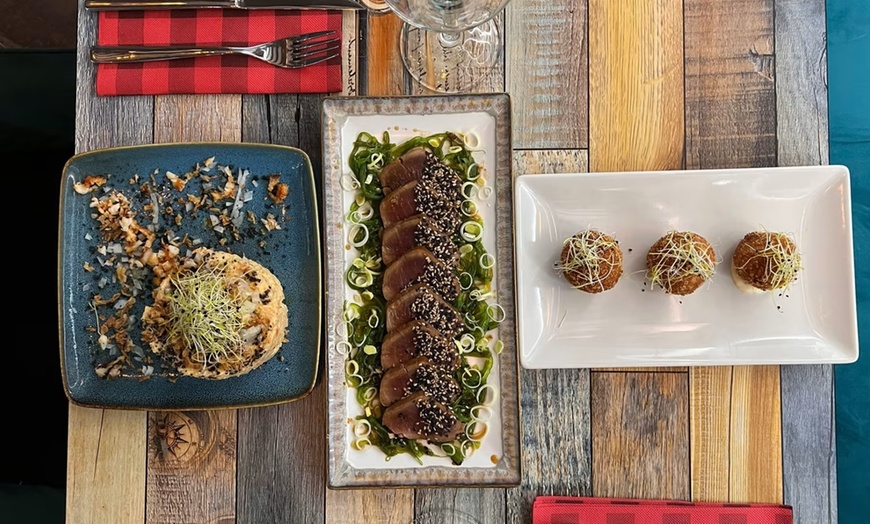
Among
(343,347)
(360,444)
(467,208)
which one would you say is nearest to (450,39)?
(467,208)

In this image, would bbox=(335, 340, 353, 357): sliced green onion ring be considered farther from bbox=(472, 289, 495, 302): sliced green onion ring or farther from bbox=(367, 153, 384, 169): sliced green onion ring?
bbox=(367, 153, 384, 169): sliced green onion ring

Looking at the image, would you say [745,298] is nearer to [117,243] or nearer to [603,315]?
[603,315]

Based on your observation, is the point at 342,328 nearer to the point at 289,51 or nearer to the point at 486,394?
the point at 486,394

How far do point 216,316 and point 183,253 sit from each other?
31cm

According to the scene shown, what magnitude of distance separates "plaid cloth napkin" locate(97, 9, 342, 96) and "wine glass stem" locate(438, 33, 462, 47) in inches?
13.6

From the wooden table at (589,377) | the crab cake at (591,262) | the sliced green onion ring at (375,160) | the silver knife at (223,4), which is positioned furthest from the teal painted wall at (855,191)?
the silver knife at (223,4)

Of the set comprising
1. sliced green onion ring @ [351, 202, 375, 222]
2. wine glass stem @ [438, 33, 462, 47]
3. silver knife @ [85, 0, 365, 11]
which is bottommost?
sliced green onion ring @ [351, 202, 375, 222]

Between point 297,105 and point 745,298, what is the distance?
160cm

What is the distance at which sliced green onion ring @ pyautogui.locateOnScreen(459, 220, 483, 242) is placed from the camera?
83.0 inches

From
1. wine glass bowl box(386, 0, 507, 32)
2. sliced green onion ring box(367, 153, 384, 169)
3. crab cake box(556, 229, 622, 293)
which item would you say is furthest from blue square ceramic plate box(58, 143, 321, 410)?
crab cake box(556, 229, 622, 293)

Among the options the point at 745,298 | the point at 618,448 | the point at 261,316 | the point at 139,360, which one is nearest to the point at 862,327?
the point at 745,298

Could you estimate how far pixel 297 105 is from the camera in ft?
7.18

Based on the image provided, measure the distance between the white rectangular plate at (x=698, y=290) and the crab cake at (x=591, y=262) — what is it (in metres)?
0.08

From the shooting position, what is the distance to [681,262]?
1.99 metres
